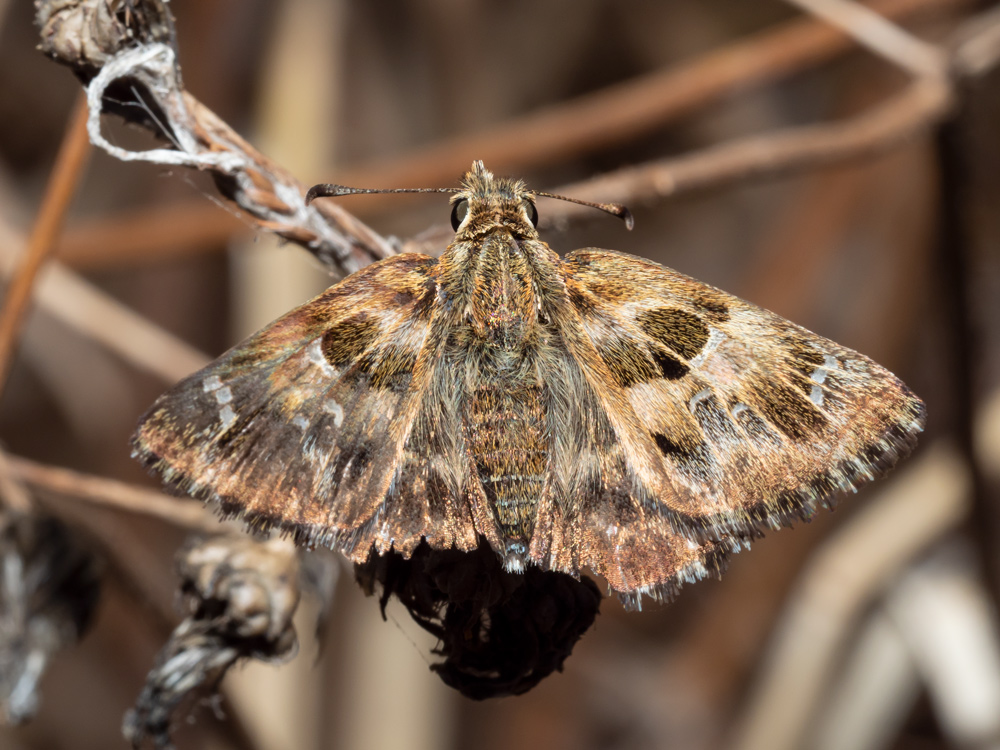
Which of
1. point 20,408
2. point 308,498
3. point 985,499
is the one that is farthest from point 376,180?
point 20,408

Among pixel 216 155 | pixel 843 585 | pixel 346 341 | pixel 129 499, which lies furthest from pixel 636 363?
pixel 843 585

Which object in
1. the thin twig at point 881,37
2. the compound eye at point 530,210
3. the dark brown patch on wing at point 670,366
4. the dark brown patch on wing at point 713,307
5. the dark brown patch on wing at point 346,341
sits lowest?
the dark brown patch on wing at point 346,341

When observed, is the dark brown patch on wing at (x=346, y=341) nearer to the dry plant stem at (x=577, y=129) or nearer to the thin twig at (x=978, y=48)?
the dry plant stem at (x=577, y=129)

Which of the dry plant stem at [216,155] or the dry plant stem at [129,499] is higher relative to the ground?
the dry plant stem at [216,155]

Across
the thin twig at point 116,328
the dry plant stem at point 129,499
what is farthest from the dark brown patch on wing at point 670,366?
the thin twig at point 116,328

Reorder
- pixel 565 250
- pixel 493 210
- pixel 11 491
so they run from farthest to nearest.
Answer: pixel 565 250 → pixel 11 491 → pixel 493 210

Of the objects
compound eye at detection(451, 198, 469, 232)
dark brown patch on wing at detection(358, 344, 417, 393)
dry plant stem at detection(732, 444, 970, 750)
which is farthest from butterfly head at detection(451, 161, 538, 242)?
dry plant stem at detection(732, 444, 970, 750)

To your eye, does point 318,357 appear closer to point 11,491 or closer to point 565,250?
point 11,491
